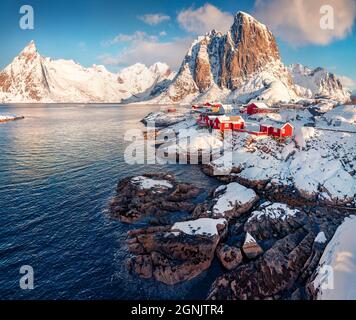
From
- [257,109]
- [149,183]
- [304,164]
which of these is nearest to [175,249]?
[149,183]

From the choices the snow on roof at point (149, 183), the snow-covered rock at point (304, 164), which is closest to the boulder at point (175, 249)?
the snow on roof at point (149, 183)

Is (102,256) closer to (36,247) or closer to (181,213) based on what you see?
(36,247)

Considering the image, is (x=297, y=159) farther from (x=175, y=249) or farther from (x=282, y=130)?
(x=175, y=249)

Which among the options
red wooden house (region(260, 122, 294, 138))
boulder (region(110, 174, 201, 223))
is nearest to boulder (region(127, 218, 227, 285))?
boulder (region(110, 174, 201, 223))

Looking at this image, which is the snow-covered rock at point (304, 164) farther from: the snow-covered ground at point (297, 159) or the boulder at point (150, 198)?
the boulder at point (150, 198)
